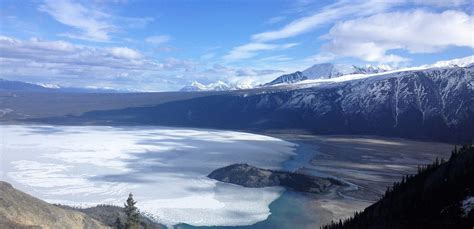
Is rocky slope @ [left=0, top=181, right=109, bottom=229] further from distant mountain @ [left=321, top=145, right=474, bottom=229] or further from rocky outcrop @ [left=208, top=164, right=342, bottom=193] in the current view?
rocky outcrop @ [left=208, top=164, right=342, bottom=193]

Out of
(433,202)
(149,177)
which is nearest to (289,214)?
(149,177)

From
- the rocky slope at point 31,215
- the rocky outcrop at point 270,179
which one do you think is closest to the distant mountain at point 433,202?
the rocky slope at point 31,215

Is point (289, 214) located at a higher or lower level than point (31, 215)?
lower

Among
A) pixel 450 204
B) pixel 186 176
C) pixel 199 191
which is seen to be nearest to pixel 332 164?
pixel 186 176

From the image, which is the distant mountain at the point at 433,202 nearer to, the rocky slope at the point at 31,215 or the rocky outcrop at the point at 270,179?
the rocky slope at the point at 31,215

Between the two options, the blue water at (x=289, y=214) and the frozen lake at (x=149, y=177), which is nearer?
the blue water at (x=289, y=214)

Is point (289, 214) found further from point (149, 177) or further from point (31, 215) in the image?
point (31, 215)

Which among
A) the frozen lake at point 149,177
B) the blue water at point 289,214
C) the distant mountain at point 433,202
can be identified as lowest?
the blue water at point 289,214
